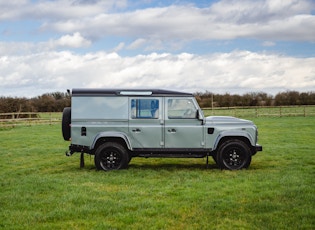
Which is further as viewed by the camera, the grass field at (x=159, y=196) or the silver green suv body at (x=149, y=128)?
the silver green suv body at (x=149, y=128)

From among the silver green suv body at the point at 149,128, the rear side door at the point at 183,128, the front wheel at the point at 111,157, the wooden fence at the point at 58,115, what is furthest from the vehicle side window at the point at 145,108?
the wooden fence at the point at 58,115

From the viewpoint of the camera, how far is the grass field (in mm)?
6770

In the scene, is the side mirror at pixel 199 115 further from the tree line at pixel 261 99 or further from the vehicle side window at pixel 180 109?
the tree line at pixel 261 99

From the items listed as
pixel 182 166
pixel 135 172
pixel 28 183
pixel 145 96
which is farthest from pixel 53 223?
pixel 182 166

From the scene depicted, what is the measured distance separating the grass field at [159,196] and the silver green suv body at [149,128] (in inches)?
21.0

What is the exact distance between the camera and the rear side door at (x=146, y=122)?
1161 cm

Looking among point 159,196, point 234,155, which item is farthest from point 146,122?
point 159,196

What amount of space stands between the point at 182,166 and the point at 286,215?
19.7ft

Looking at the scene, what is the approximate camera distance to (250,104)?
58250 mm

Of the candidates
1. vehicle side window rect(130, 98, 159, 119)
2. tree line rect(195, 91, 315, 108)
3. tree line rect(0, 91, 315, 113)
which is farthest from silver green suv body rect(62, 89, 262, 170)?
tree line rect(195, 91, 315, 108)

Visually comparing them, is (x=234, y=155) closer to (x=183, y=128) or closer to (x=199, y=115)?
(x=199, y=115)

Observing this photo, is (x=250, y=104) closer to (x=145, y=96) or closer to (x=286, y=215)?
(x=145, y=96)

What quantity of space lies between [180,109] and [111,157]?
2.25m

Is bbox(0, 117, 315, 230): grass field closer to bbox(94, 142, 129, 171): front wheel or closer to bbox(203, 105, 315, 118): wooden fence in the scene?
bbox(94, 142, 129, 171): front wheel
